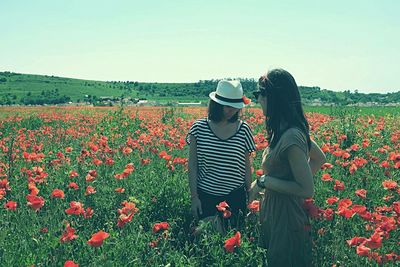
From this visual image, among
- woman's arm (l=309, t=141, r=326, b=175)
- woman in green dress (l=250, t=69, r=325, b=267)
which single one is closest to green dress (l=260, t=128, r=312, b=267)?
woman in green dress (l=250, t=69, r=325, b=267)

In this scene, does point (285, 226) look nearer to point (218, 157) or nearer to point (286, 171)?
point (286, 171)

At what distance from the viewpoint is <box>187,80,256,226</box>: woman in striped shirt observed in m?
3.62

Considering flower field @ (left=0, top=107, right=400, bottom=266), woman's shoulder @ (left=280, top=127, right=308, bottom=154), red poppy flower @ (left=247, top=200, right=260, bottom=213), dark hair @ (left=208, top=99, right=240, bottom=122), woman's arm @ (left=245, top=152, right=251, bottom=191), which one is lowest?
flower field @ (left=0, top=107, right=400, bottom=266)

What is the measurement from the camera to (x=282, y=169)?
2799mm

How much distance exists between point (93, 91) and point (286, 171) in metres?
97.2

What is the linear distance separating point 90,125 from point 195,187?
28.6 ft

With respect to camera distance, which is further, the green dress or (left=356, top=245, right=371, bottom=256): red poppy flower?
the green dress

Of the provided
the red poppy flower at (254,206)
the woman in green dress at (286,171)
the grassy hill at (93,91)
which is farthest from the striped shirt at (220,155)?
the grassy hill at (93,91)

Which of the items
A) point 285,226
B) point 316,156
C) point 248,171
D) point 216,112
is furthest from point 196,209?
point 316,156

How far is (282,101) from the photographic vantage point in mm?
2748

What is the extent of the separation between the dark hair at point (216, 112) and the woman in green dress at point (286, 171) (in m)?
0.70

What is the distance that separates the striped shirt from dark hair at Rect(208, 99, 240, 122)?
0.09m

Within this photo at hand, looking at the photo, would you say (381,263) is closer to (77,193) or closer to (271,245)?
(271,245)

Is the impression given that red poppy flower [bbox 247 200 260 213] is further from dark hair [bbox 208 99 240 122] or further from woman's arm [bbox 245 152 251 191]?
dark hair [bbox 208 99 240 122]
